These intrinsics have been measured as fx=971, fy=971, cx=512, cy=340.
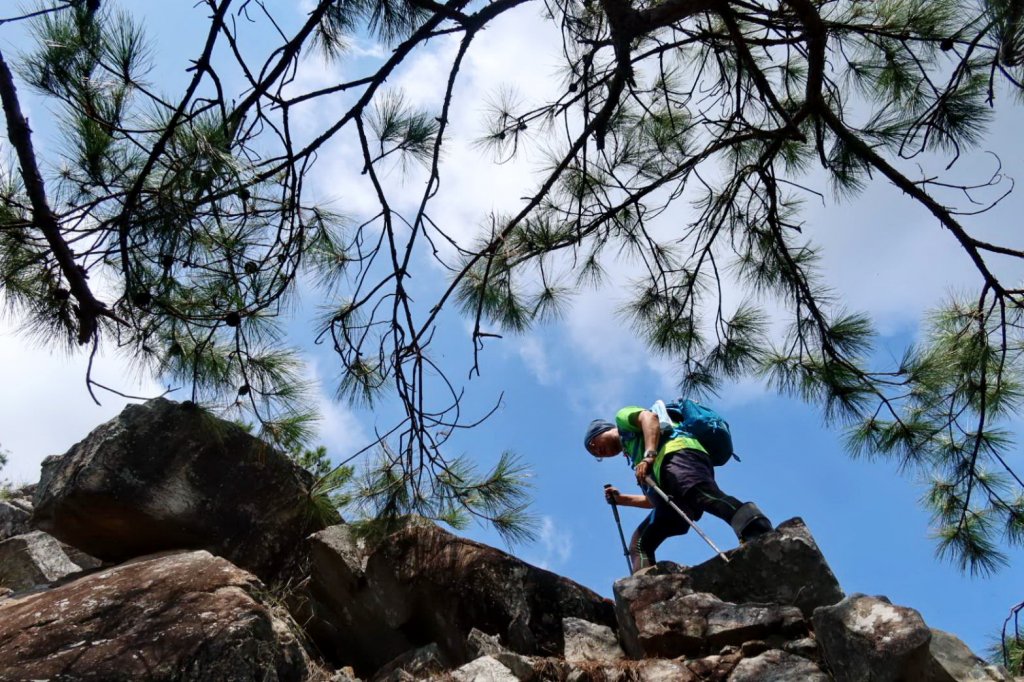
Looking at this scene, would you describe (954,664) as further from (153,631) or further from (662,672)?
(153,631)

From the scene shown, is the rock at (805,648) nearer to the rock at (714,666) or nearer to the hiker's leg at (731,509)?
the rock at (714,666)

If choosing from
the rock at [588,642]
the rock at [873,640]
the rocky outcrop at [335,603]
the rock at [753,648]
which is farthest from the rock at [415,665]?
the rock at [873,640]

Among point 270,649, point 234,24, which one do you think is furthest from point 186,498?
point 234,24

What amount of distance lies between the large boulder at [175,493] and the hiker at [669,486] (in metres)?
1.56

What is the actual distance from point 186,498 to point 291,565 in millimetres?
591

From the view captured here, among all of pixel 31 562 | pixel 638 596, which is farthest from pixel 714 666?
pixel 31 562

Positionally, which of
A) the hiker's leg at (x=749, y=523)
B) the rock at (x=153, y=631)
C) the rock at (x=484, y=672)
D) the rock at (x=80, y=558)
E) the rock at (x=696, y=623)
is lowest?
the rock at (x=153, y=631)

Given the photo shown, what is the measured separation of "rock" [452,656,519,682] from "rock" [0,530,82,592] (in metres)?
2.71

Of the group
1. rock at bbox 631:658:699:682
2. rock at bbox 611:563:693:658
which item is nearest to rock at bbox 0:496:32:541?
rock at bbox 611:563:693:658

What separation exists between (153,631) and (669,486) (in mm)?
2297

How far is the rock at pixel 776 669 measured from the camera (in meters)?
3.32

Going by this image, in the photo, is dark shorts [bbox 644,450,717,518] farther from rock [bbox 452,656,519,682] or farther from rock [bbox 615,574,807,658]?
rock [bbox 452,656,519,682]

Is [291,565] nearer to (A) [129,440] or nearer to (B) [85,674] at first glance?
(A) [129,440]

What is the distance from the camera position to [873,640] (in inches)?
124
